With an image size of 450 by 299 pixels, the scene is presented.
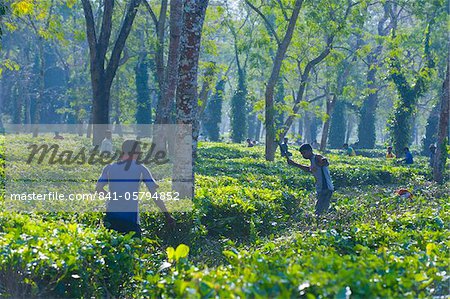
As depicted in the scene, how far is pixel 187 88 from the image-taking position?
10922mm

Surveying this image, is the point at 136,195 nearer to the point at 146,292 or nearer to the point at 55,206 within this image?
the point at 55,206

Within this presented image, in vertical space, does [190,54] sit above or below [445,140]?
above

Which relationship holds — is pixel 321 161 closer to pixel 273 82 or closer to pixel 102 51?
pixel 102 51

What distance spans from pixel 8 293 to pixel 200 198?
5.11m

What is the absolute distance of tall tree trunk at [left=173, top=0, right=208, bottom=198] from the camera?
1082cm

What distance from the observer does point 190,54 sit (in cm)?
1088

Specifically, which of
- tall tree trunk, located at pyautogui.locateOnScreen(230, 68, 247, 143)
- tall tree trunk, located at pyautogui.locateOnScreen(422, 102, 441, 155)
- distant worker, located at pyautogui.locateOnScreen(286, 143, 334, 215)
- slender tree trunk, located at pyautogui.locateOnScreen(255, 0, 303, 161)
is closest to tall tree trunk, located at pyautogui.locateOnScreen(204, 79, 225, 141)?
tall tree trunk, located at pyautogui.locateOnScreen(230, 68, 247, 143)

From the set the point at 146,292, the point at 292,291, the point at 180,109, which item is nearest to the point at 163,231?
the point at 180,109

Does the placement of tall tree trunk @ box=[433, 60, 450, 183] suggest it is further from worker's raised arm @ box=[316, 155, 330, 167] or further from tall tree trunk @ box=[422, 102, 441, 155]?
tall tree trunk @ box=[422, 102, 441, 155]

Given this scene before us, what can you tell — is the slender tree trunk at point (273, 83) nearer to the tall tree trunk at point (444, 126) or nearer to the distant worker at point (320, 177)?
the tall tree trunk at point (444, 126)

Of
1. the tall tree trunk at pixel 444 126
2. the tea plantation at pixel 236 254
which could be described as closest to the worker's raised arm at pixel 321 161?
the tea plantation at pixel 236 254

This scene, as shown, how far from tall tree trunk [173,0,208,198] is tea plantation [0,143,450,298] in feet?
1.71

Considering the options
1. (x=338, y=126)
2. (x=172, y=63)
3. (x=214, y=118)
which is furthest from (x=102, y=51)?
(x=338, y=126)

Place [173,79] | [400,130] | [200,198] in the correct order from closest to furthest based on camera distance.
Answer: [200,198] < [173,79] < [400,130]
